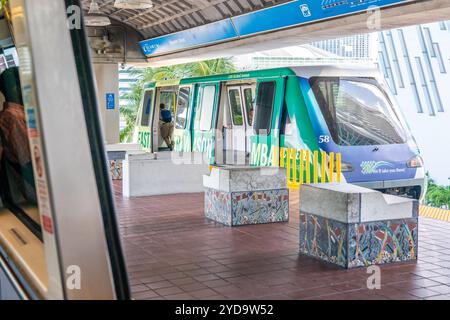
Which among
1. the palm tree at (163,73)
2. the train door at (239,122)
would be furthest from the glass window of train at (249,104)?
the palm tree at (163,73)

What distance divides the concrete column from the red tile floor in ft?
29.3

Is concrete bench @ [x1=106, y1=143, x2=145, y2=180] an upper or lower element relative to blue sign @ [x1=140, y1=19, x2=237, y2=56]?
lower

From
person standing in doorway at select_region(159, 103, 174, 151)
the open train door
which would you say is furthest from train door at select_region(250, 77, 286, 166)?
the open train door

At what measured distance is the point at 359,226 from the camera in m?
6.17

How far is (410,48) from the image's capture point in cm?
3412

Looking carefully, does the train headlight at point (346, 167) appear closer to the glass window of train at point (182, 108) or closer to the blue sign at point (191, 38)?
the blue sign at point (191, 38)

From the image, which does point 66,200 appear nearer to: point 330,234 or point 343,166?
point 330,234

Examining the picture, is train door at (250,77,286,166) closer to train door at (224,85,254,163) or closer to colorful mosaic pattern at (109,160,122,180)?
train door at (224,85,254,163)

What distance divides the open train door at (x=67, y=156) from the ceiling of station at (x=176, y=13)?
7.70m

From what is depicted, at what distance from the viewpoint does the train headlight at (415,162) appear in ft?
34.6

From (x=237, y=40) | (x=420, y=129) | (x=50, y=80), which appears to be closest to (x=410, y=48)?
(x=420, y=129)

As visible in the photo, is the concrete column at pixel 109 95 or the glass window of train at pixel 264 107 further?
the concrete column at pixel 109 95

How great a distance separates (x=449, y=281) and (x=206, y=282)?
2.20 metres

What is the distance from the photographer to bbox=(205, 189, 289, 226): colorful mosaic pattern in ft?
27.2
